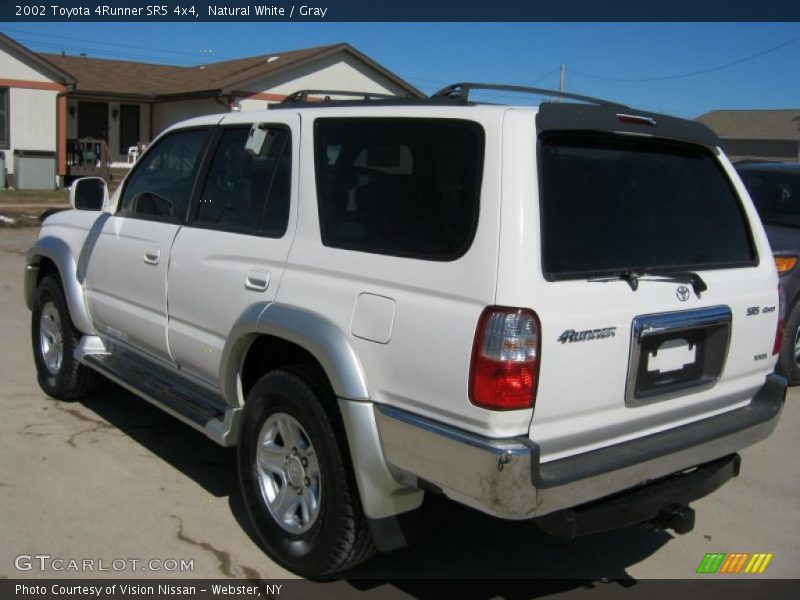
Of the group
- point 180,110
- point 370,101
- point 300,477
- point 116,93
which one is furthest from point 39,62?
point 300,477

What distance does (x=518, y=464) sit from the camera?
8.98ft

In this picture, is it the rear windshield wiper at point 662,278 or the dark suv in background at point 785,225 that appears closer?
the rear windshield wiper at point 662,278

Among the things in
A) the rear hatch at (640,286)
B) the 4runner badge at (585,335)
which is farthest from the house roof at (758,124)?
the 4runner badge at (585,335)

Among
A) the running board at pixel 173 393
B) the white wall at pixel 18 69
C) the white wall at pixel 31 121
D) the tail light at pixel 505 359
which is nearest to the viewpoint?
the tail light at pixel 505 359

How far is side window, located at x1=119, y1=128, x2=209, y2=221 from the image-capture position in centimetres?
456

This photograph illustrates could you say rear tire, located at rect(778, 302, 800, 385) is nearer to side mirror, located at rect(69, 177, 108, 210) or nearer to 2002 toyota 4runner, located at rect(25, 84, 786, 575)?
2002 toyota 4runner, located at rect(25, 84, 786, 575)

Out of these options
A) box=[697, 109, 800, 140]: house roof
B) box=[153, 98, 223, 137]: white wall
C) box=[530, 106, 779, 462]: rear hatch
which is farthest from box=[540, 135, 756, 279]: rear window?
box=[697, 109, 800, 140]: house roof

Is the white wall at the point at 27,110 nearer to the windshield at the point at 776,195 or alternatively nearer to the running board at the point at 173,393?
the running board at the point at 173,393

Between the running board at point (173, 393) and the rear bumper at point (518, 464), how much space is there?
1178 mm

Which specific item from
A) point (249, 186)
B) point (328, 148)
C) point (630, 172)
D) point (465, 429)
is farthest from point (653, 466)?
point (249, 186)

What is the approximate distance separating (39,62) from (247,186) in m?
22.7

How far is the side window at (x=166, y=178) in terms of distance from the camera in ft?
15.0

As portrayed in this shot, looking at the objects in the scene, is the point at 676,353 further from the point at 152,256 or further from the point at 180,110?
the point at 180,110

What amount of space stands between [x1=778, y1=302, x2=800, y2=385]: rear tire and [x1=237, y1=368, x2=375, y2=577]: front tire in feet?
15.6
